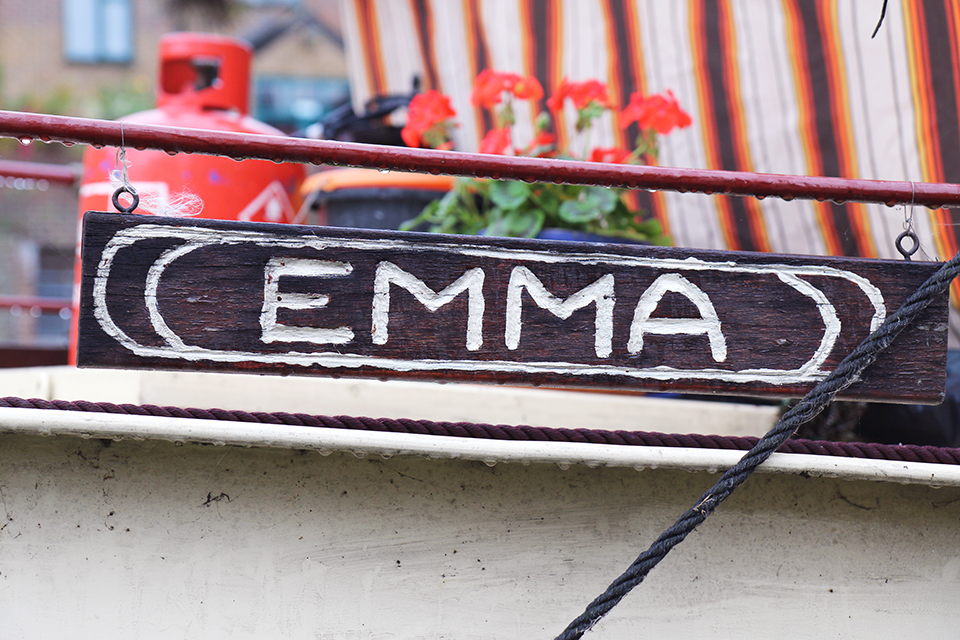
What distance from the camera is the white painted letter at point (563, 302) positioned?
121 cm

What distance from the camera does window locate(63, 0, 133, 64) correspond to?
1230cm

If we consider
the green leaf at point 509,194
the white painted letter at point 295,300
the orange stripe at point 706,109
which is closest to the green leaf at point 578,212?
the green leaf at point 509,194

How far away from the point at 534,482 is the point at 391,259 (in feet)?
1.45

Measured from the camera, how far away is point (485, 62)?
10.4 ft

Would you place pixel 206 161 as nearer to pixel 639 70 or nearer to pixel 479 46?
pixel 479 46

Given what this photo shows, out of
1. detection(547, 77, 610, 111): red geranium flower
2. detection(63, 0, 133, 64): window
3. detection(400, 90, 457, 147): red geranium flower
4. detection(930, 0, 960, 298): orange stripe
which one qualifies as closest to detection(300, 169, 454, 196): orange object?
detection(400, 90, 457, 147): red geranium flower

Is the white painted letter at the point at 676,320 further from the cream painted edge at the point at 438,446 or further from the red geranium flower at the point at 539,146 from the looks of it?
the red geranium flower at the point at 539,146

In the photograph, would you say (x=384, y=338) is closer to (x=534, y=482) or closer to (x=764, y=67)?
(x=534, y=482)

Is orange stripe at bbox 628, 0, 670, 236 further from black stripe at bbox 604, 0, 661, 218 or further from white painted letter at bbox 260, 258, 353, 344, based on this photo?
white painted letter at bbox 260, 258, 353, 344

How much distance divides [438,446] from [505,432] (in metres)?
0.10

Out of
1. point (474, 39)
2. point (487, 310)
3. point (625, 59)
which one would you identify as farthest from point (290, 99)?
point (487, 310)

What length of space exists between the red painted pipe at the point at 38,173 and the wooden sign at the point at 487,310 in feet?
6.56

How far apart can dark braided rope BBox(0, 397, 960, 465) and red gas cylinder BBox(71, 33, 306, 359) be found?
930 mm

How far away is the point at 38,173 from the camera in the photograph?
9.48 feet
